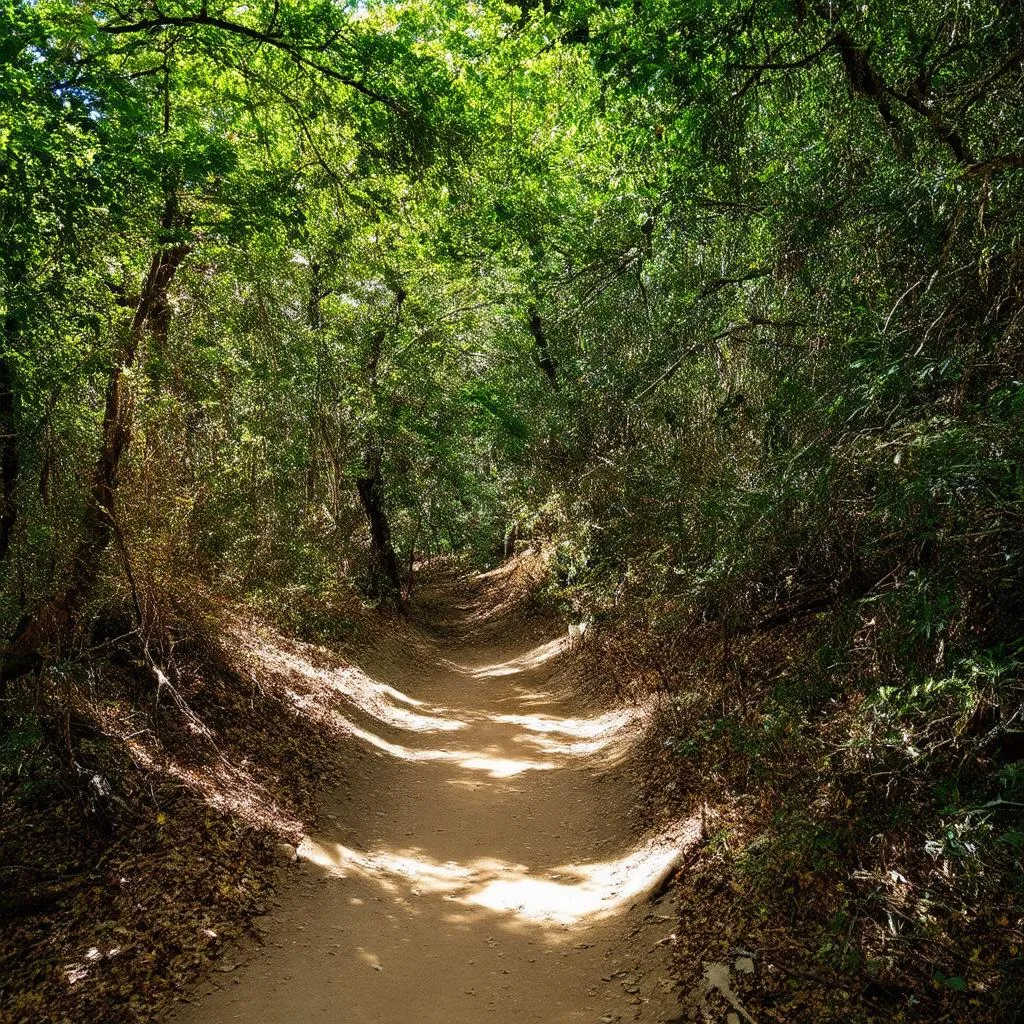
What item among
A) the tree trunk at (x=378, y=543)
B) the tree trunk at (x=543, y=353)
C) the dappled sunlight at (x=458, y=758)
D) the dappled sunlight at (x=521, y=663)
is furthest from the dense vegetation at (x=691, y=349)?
the tree trunk at (x=378, y=543)

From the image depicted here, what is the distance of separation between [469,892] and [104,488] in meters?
4.71

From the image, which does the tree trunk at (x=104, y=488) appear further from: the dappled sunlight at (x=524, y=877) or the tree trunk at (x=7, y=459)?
the dappled sunlight at (x=524, y=877)

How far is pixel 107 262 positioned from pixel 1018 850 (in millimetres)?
7221

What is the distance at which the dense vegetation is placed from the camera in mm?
3461

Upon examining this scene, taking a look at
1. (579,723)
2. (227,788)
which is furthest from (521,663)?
(227,788)

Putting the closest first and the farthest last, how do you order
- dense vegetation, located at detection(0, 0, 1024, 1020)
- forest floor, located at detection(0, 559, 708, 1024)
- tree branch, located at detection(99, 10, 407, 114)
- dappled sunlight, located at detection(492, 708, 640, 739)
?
dense vegetation, located at detection(0, 0, 1024, 1020), forest floor, located at detection(0, 559, 708, 1024), tree branch, located at detection(99, 10, 407, 114), dappled sunlight, located at detection(492, 708, 640, 739)

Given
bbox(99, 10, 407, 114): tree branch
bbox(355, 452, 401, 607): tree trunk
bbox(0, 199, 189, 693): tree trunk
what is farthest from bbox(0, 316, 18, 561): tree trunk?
bbox(355, 452, 401, 607): tree trunk

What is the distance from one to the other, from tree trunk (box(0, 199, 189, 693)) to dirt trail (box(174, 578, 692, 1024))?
2868mm

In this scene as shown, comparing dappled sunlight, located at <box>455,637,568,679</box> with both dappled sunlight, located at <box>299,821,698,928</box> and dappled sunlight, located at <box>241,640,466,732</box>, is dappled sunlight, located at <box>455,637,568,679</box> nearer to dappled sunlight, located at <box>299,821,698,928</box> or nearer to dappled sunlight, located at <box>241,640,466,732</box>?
dappled sunlight, located at <box>241,640,466,732</box>

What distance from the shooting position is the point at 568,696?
10867 mm

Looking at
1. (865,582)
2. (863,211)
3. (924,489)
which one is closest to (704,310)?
(863,211)

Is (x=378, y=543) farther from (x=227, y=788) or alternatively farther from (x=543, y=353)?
(x=227, y=788)

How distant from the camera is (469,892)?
5.54 m

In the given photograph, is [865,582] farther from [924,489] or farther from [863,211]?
[863,211]
